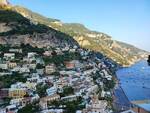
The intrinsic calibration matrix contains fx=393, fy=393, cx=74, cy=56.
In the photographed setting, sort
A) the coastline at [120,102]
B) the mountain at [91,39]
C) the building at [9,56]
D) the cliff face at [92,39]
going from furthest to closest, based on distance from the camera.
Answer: the cliff face at [92,39] → the mountain at [91,39] → the building at [9,56] → the coastline at [120,102]

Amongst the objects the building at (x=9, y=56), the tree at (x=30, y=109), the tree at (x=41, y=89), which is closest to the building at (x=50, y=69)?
the building at (x=9, y=56)

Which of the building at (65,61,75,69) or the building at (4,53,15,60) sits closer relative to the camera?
the building at (4,53,15,60)

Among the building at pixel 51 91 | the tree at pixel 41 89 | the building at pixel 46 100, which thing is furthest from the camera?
the tree at pixel 41 89

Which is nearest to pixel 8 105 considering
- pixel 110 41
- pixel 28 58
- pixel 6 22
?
pixel 28 58

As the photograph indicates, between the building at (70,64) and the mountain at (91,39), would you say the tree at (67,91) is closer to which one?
the building at (70,64)

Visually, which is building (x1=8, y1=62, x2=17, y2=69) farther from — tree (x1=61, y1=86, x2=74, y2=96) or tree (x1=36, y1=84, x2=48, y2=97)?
tree (x1=61, y1=86, x2=74, y2=96)

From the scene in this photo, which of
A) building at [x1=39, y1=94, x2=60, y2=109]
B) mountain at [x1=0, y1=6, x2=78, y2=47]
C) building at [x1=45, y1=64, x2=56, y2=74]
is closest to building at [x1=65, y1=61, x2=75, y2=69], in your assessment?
building at [x1=45, y1=64, x2=56, y2=74]

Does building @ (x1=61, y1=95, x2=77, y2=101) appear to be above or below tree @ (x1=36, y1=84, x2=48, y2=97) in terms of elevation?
above

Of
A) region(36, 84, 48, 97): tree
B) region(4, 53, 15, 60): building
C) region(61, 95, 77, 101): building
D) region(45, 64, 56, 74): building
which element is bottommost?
region(36, 84, 48, 97): tree

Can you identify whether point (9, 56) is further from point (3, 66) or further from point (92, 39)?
point (92, 39)
